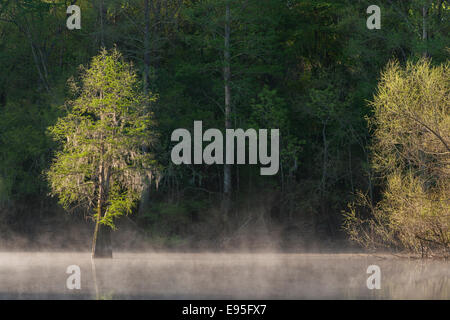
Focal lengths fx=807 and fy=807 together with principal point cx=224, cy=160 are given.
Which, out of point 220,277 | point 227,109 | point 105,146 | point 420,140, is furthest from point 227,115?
point 220,277

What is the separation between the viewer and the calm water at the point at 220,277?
23984 millimetres

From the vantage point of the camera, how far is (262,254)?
139ft

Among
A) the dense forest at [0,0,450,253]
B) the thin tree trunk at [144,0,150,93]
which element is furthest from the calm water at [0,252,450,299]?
the thin tree trunk at [144,0,150,93]

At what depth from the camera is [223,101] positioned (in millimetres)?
48031

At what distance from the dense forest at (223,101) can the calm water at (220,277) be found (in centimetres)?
455

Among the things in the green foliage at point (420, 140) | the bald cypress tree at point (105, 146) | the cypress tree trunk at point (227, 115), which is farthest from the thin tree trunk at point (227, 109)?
the green foliage at point (420, 140)

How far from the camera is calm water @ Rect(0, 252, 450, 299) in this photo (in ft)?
78.7

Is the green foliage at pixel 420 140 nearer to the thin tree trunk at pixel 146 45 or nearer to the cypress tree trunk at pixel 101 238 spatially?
the cypress tree trunk at pixel 101 238

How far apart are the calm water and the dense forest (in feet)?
14.9

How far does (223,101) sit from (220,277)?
67.0ft

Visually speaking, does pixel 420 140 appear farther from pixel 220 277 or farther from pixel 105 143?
pixel 105 143

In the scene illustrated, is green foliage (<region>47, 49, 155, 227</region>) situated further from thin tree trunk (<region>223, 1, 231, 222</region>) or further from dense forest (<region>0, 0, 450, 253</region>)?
thin tree trunk (<region>223, 1, 231, 222</region>)

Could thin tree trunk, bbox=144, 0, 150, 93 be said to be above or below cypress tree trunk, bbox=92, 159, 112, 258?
above
